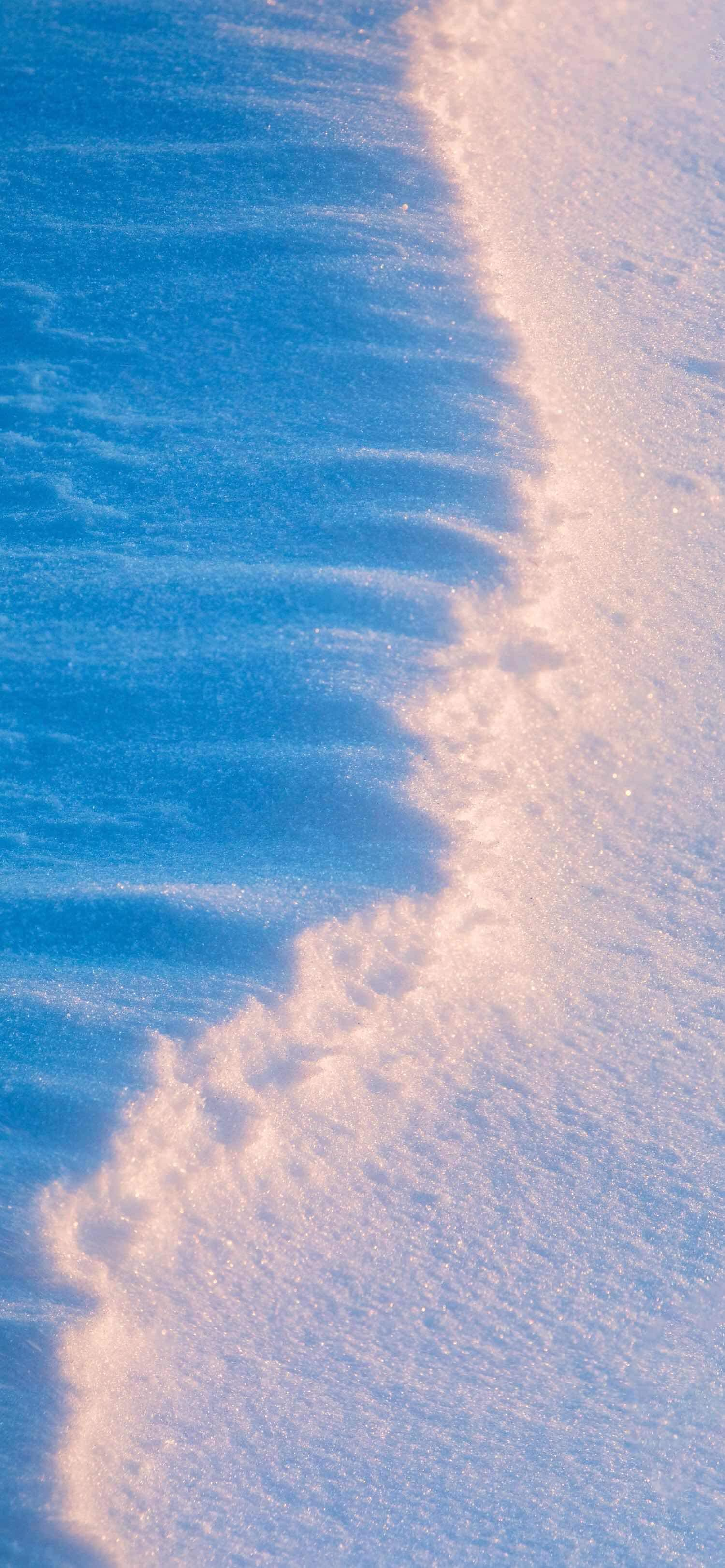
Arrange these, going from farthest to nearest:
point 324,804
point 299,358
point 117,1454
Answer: point 299,358, point 324,804, point 117,1454

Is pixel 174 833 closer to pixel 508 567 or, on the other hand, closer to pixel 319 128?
pixel 508 567

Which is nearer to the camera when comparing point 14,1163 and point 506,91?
point 14,1163

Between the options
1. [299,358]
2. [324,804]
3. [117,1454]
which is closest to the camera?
[117,1454]

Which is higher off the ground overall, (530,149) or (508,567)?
(530,149)

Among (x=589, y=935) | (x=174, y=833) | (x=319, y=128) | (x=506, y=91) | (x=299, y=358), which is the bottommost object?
(x=589, y=935)

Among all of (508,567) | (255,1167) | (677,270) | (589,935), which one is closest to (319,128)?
(677,270)

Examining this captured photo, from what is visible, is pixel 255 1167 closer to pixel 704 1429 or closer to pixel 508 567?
pixel 704 1429
